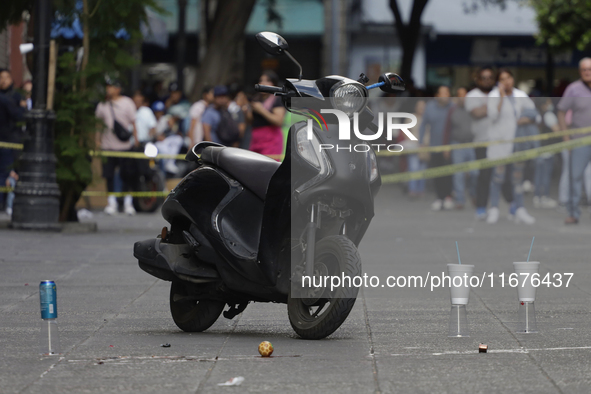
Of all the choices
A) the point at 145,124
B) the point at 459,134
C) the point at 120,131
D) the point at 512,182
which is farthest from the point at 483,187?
the point at 145,124

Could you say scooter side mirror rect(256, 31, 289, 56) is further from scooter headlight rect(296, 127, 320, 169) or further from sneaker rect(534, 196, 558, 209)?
sneaker rect(534, 196, 558, 209)

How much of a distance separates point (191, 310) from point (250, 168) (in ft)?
2.80

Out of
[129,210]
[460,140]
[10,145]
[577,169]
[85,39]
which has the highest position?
[85,39]

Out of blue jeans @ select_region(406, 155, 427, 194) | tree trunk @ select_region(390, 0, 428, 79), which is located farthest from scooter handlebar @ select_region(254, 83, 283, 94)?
tree trunk @ select_region(390, 0, 428, 79)

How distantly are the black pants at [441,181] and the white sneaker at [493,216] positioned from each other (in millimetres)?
1950

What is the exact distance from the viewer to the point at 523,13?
119 feet

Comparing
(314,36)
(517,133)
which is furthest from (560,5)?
(517,133)

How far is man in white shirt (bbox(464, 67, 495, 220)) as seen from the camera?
1416cm

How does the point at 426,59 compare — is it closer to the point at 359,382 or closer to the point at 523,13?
the point at 523,13

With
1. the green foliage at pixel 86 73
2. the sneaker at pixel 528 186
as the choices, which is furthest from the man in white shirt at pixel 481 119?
the green foliage at pixel 86 73

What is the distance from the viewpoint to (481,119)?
14.2m

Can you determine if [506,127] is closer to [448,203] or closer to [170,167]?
[448,203]

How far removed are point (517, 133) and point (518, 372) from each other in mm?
9979

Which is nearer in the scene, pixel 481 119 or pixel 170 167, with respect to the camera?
pixel 481 119
